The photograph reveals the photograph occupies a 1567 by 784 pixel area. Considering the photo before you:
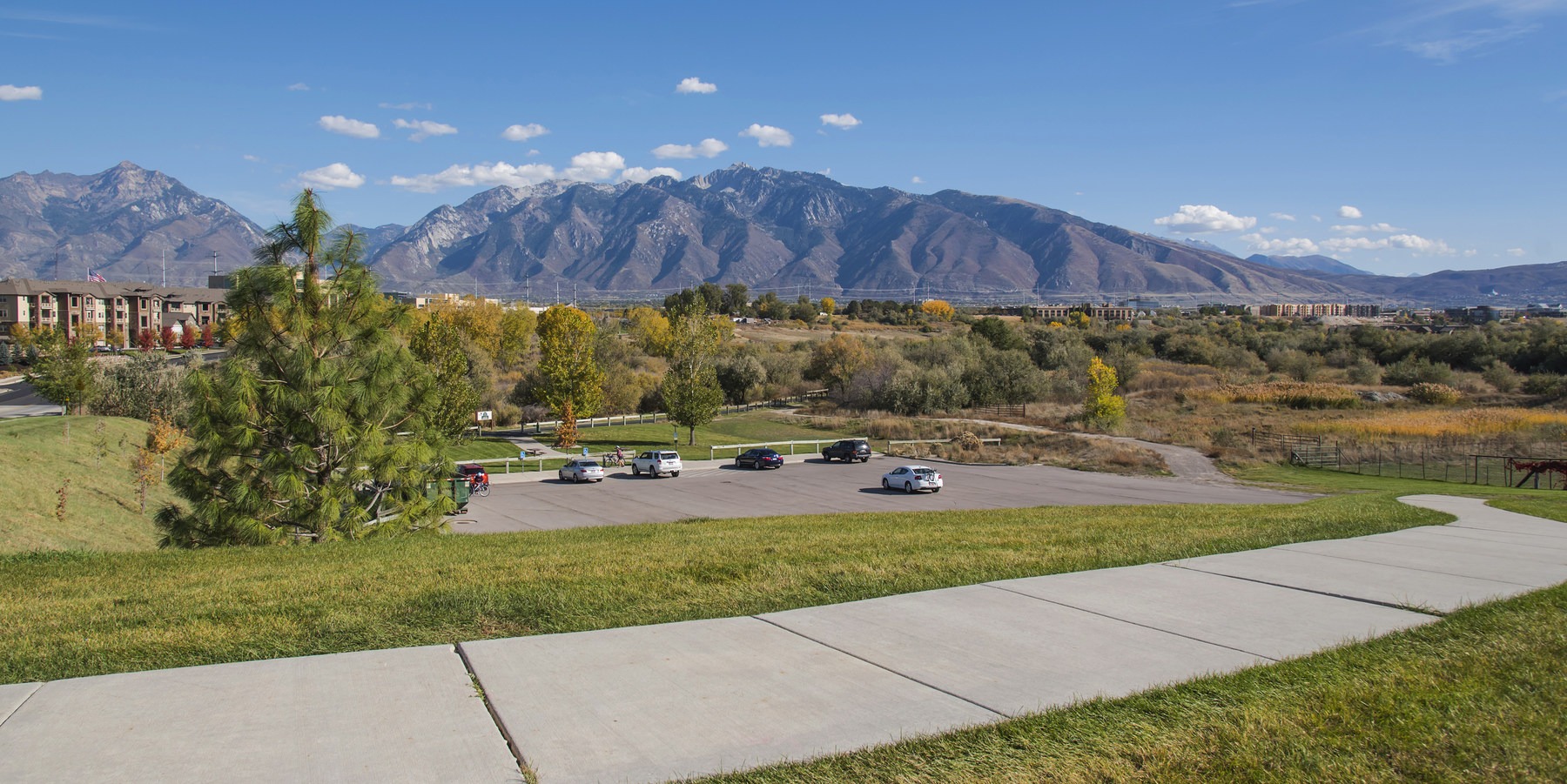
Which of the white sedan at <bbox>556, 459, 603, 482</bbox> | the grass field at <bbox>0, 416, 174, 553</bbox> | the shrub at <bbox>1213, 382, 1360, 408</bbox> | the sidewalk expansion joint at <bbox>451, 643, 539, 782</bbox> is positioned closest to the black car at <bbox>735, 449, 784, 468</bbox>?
the white sedan at <bbox>556, 459, 603, 482</bbox>

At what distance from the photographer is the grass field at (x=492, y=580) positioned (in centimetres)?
673

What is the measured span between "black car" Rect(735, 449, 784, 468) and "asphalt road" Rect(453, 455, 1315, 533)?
47 centimetres

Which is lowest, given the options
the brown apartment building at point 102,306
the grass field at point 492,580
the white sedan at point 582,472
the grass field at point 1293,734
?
the white sedan at point 582,472

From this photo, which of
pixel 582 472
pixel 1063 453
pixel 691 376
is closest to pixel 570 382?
pixel 691 376

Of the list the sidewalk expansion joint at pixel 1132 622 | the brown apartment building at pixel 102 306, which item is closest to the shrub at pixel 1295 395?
the sidewalk expansion joint at pixel 1132 622

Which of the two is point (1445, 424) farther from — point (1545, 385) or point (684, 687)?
point (684, 687)

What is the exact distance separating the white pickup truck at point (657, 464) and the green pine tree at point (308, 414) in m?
25.7

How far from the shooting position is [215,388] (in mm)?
13000

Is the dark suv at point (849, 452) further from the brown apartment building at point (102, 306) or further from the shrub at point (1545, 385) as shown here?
the brown apartment building at point (102, 306)

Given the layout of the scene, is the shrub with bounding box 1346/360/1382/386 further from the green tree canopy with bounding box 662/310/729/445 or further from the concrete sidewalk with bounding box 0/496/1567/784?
the concrete sidewalk with bounding box 0/496/1567/784

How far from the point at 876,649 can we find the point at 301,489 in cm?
969

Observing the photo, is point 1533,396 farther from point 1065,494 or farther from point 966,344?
point 1065,494

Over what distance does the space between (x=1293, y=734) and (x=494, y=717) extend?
4196 mm

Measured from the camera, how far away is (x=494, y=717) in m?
5.20
